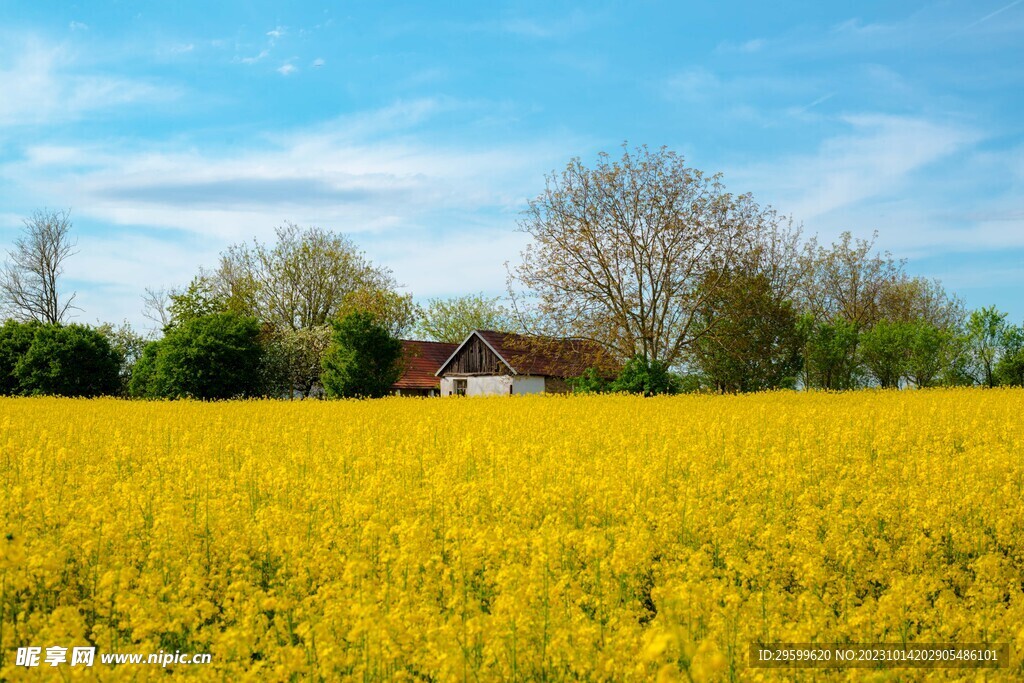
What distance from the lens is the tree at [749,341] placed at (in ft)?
126

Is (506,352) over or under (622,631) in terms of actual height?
over

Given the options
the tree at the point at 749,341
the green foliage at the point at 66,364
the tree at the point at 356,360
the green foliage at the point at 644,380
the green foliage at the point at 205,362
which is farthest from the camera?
the green foliage at the point at 66,364

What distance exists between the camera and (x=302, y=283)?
59.0 m

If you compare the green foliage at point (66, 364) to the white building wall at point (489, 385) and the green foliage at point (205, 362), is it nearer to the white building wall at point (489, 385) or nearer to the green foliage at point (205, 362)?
the green foliage at point (205, 362)

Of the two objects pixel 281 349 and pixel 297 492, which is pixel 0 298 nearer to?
pixel 281 349

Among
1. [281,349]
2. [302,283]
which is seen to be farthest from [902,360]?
[302,283]

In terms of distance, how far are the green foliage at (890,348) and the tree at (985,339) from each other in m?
3.77

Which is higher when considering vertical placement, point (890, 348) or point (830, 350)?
point (890, 348)

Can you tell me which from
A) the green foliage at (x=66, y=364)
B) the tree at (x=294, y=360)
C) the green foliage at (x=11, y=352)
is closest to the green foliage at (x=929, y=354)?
the tree at (x=294, y=360)

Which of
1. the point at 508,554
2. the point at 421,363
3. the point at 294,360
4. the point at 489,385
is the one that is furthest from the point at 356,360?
the point at 508,554

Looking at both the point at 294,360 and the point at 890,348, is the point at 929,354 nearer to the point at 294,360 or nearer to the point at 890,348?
the point at 890,348

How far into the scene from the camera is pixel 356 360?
124 feet

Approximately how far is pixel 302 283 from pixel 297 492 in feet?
171

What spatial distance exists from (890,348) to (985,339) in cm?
507
